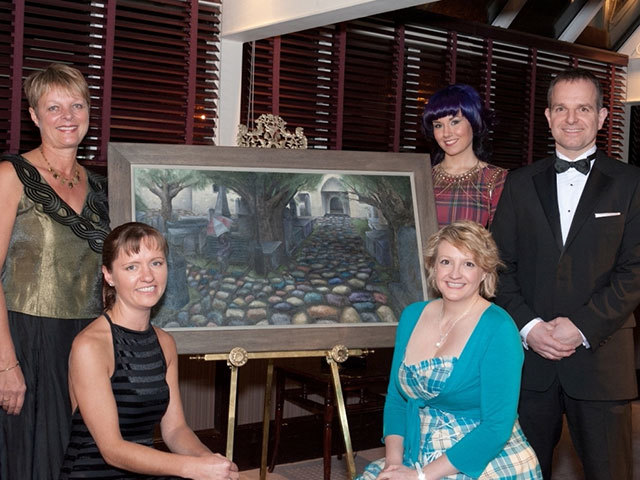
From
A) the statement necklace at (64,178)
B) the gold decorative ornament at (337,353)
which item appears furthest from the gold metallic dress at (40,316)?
the gold decorative ornament at (337,353)

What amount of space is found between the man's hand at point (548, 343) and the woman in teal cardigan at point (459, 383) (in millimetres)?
278

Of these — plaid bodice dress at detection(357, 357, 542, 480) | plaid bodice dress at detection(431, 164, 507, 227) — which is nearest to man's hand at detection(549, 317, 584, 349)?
plaid bodice dress at detection(357, 357, 542, 480)

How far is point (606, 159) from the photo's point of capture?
284cm

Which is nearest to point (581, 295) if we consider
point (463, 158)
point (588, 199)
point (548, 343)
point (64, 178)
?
point (548, 343)

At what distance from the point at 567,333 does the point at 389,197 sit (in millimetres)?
955

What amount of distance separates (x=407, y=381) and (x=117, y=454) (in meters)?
0.86

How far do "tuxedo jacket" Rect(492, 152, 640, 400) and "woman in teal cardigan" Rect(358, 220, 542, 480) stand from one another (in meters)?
0.31

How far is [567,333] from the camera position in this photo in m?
2.70

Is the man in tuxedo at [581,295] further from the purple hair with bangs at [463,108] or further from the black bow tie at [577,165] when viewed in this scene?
the purple hair with bangs at [463,108]

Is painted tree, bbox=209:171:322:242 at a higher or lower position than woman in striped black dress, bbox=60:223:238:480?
higher

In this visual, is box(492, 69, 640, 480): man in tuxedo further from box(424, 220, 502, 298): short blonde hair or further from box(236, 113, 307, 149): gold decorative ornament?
box(236, 113, 307, 149): gold decorative ornament

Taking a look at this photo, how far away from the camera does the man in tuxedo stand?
8.95 feet

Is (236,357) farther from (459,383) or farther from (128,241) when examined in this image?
(459,383)

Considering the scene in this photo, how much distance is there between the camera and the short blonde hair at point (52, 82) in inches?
106
